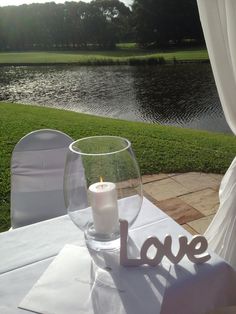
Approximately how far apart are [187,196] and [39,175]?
1.37 m

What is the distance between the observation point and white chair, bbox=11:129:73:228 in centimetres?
168

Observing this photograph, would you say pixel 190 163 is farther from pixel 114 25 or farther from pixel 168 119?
pixel 114 25

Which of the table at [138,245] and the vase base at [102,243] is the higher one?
the vase base at [102,243]

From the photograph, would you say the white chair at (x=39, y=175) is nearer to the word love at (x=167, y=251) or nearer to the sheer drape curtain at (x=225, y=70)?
the sheer drape curtain at (x=225, y=70)

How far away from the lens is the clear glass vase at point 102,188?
78 cm

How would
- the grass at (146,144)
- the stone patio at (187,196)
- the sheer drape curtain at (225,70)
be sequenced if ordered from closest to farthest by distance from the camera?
the sheer drape curtain at (225,70) < the stone patio at (187,196) < the grass at (146,144)

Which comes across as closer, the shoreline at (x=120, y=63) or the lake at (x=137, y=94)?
the lake at (x=137, y=94)

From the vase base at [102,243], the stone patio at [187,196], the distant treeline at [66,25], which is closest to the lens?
the vase base at [102,243]

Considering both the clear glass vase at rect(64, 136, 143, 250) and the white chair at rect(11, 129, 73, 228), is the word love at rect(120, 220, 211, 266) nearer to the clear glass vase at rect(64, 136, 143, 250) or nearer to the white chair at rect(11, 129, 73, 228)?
the clear glass vase at rect(64, 136, 143, 250)

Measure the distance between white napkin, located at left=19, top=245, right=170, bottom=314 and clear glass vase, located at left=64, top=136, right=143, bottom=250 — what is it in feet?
0.22

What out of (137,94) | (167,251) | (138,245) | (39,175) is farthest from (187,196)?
(137,94)

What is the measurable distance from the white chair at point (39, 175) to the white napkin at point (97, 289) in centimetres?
80

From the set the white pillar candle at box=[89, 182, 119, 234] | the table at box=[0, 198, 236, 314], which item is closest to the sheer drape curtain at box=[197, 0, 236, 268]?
the table at box=[0, 198, 236, 314]

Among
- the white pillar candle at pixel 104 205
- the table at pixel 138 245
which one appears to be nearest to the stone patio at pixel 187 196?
the table at pixel 138 245
